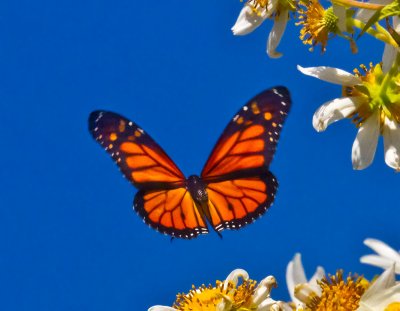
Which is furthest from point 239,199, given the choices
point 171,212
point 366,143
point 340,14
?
point 340,14

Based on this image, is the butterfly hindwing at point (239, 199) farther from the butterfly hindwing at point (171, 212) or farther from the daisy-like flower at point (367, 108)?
the daisy-like flower at point (367, 108)

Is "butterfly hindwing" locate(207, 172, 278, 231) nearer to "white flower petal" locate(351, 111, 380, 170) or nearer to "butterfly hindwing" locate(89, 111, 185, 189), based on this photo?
"butterfly hindwing" locate(89, 111, 185, 189)

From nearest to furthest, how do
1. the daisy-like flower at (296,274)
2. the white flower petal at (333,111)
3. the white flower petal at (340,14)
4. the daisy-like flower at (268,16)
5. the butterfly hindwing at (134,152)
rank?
the white flower petal at (340,14) → the white flower petal at (333,111) → the daisy-like flower at (268,16) → the daisy-like flower at (296,274) → the butterfly hindwing at (134,152)

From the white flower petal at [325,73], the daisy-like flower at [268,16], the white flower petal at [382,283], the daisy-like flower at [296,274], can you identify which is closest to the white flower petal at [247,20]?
the daisy-like flower at [268,16]

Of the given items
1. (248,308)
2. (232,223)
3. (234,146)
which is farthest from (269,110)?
(248,308)

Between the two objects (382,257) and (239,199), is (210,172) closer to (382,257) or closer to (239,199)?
(239,199)

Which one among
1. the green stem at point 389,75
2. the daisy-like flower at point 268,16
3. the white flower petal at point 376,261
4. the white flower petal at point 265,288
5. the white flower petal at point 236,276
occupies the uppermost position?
the daisy-like flower at point 268,16

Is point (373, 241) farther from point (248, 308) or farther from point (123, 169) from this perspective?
point (123, 169)

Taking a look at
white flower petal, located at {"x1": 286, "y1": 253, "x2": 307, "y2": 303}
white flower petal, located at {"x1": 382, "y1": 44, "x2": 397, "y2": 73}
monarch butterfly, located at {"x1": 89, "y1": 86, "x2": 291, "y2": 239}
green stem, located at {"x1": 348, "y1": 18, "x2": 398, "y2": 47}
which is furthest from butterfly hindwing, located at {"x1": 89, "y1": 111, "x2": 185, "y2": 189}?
green stem, located at {"x1": 348, "y1": 18, "x2": 398, "y2": 47}
